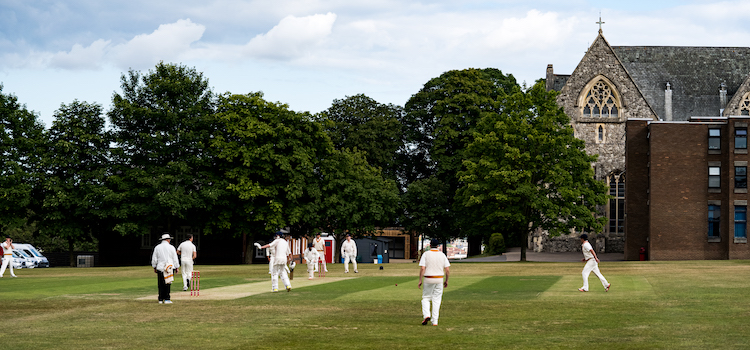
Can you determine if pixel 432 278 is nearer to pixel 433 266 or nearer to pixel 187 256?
pixel 433 266

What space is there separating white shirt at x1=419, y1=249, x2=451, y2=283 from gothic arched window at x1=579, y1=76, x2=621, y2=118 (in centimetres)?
5555

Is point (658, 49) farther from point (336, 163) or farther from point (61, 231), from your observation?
point (61, 231)

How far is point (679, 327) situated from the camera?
14.8m

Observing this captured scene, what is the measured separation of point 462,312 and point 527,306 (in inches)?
84.3

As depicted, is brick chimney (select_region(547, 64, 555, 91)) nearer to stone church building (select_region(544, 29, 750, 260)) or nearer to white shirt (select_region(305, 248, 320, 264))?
stone church building (select_region(544, 29, 750, 260))

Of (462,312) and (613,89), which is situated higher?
(613,89)

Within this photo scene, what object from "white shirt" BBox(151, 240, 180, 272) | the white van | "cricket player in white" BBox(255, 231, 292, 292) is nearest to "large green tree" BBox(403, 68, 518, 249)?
the white van

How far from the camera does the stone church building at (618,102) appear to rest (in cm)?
6756

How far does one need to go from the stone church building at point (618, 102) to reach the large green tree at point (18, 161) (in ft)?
129

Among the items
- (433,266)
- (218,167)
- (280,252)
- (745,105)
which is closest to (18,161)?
(218,167)

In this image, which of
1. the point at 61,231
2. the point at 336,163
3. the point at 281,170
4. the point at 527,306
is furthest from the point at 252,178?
the point at 527,306

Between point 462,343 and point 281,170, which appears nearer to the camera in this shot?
point 462,343

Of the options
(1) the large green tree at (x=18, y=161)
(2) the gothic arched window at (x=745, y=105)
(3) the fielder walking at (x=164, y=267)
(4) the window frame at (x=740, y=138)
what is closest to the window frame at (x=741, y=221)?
(4) the window frame at (x=740, y=138)

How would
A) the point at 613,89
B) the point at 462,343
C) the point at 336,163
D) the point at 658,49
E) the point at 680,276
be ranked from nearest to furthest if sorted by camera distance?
1. the point at 462,343
2. the point at 680,276
3. the point at 336,163
4. the point at 613,89
5. the point at 658,49
